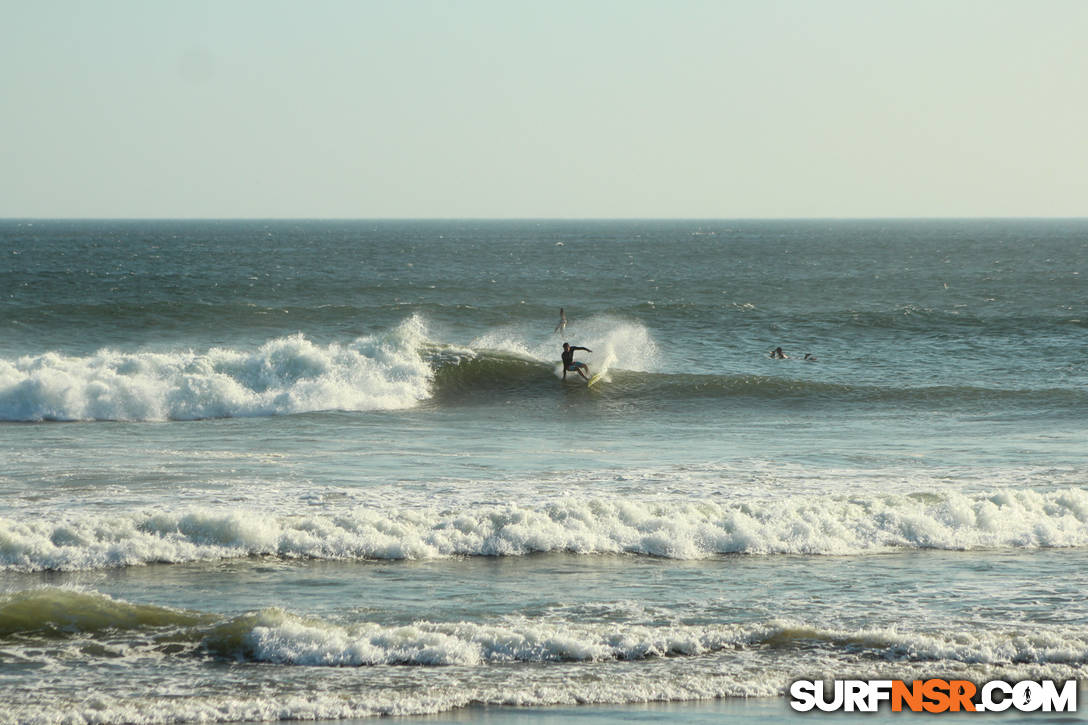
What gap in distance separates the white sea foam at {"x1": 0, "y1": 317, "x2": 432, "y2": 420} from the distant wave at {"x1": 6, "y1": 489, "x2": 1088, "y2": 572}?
1055cm

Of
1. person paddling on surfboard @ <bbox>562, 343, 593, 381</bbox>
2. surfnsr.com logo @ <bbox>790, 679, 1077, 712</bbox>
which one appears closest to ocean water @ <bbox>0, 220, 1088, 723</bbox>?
surfnsr.com logo @ <bbox>790, 679, 1077, 712</bbox>

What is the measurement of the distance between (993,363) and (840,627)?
26.4m

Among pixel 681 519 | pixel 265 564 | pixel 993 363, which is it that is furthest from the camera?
pixel 993 363

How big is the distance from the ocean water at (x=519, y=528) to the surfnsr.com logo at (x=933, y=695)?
218 mm

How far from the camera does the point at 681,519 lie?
48.3ft

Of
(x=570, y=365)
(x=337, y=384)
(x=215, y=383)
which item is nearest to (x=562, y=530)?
(x=337, y=384)

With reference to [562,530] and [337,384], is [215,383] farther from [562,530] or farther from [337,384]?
[562,530]

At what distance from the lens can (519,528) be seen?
1427 cm

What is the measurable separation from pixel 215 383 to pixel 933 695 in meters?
19.2

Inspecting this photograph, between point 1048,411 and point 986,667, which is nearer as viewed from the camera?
point 986,667

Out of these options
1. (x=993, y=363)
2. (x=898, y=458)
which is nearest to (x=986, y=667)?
(x=898, y=458)

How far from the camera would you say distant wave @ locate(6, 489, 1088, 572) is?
44.0 ft

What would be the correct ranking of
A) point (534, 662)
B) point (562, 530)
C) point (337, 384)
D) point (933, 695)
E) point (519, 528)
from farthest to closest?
point (337, 384) → point (562, 530) → point (519, 528) → point (534, 662) → point (933, 695)

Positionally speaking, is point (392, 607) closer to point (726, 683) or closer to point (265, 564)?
point (265, 564)
